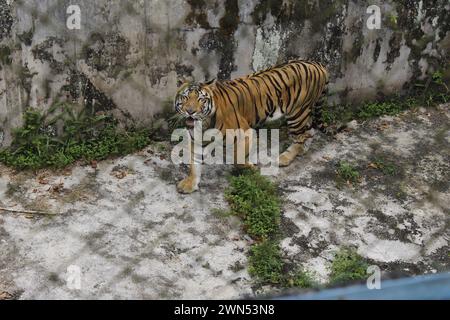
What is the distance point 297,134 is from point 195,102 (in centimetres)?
99

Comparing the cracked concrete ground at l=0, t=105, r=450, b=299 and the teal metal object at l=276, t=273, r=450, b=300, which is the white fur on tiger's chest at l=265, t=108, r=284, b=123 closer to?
the cracked concrete ground at l=0, t=105, r=450, b=299

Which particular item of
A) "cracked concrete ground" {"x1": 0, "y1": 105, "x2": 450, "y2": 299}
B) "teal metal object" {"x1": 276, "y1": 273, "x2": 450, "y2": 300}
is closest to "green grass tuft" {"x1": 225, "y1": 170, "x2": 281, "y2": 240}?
"cracked concrete ground" {"x1": 0, "y1": 105, "x2": 450, "y2": 299}

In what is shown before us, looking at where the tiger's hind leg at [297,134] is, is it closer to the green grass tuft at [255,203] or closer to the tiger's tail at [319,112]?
the tiger's tail at [319,112]

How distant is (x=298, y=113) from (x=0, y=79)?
1.90 m

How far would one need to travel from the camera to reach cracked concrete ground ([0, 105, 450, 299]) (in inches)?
128

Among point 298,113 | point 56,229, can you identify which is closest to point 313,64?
point 298,113

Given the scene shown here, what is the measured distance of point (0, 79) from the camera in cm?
390

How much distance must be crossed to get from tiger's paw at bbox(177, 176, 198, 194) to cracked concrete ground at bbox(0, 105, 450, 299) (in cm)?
5

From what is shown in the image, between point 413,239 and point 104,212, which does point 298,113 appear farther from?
point 104,212

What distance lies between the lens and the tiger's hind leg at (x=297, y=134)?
4309 millimetres

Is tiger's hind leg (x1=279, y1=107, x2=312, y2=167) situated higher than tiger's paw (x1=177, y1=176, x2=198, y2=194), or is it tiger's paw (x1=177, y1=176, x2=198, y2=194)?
tiger's hind leg (x1=279, y1=107, x2=312, y2=167)
